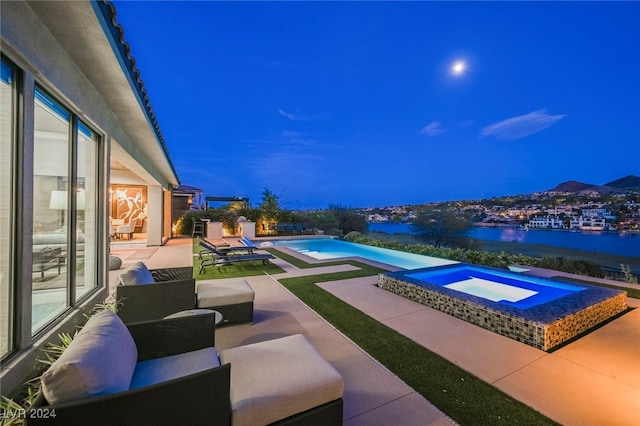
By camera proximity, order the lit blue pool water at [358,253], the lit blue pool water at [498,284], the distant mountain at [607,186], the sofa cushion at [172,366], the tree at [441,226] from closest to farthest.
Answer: the sofa cushion at [172,366]
the lit blue pool water at [498,284]
the lit blue pool water at [358,253]
the distant mountain at [607,186]
the tree at [441,226]

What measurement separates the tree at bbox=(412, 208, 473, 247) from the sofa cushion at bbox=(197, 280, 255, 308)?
19.4 metres

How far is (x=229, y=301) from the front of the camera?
3.70 meters

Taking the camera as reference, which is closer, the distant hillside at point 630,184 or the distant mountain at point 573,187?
the distant hillside at point 630,184

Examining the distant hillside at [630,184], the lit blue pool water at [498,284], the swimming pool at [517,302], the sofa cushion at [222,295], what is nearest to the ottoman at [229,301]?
the sofa cushion at [222,295]

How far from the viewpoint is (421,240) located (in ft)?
69.8

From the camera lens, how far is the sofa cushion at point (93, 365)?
1.20 meters

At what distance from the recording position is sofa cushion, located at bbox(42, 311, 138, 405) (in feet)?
3.94

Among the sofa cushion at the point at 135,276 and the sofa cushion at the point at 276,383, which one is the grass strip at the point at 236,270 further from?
the sofa cushion at the point at 276,383

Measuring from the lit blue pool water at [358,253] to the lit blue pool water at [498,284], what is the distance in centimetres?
193

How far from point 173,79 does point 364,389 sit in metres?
54.4

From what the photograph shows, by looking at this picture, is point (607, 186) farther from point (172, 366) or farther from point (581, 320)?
point (172, 366)

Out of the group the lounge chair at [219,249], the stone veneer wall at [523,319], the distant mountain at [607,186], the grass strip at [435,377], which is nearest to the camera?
the grass strip at [435,377]

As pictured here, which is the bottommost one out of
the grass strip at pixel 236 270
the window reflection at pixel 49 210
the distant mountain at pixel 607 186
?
the grass strip at pixel 236 270

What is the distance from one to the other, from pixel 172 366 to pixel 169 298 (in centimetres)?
162
